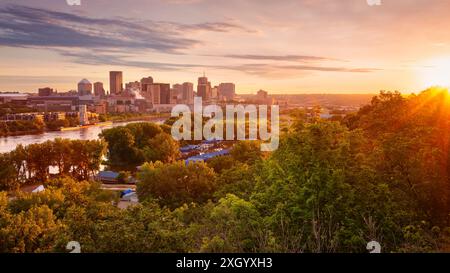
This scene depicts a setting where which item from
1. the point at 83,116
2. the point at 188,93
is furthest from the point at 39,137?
the point at 188,93

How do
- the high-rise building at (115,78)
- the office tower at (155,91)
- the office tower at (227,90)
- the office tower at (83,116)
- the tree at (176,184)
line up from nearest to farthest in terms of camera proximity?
the high-rise building at (115,78), the tree at (176,184), the office tower at (227,90), the office tower at (155,91), the office tower at (83,116)

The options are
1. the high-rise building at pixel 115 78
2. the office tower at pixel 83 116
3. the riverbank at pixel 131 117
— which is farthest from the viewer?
the riverbank at pixel 131 117

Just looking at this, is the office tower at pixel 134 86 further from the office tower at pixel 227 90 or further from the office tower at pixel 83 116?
the office tower at pixel 227 90

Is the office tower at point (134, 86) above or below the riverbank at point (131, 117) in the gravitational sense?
above

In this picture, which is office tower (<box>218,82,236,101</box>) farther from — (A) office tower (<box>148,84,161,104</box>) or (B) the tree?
(A) office tower (<box>148,84,161,104</box>)

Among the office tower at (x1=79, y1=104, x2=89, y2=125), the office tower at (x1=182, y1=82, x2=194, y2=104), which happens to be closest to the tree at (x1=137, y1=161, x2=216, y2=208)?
the office tower at (x1=182, y1=82, x2=194, y2=104)

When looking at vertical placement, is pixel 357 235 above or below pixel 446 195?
below

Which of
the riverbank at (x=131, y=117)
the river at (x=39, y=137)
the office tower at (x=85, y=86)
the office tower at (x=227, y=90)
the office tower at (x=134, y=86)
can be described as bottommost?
the river at (x=39, y=137)

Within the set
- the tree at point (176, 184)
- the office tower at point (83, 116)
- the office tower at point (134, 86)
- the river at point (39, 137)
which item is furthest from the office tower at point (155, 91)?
A: the tree at point (176, 184)
